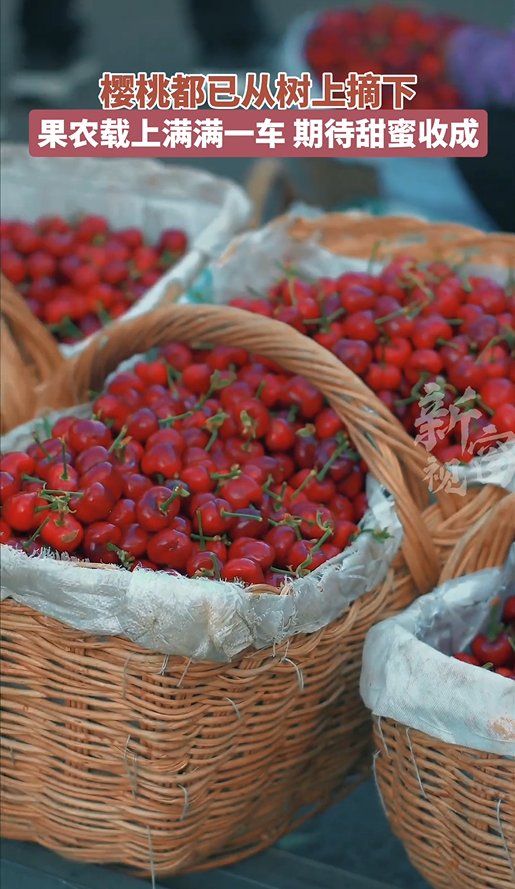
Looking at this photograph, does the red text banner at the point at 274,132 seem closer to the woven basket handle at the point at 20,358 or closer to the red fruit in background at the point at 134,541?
the woven basket handle at the point at 20,358

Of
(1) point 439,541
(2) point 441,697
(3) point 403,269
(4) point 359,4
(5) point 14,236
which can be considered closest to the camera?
(2) point 441,697

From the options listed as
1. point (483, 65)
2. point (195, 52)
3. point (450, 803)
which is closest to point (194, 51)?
point (195, 52)

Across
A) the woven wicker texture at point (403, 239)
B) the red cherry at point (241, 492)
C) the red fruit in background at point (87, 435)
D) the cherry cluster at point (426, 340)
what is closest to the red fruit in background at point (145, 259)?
the woven wicker texture at point (403, 239)

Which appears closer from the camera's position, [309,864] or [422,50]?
[309,864]

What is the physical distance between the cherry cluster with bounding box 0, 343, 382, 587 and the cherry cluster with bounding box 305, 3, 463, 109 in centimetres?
145

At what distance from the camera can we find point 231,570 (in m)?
0.89

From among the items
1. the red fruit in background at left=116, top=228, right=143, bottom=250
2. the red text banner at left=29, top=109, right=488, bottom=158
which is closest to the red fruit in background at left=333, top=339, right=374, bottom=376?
the red text banner at left=29, top=109, right=488, bottom=158

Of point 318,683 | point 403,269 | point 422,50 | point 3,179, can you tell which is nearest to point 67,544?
point 318,683

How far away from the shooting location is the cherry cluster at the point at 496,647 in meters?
0.95

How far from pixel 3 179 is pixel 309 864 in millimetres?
1314

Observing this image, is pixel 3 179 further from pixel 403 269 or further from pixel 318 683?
pixel 318 683

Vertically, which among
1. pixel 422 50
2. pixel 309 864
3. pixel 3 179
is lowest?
pixel 309 864

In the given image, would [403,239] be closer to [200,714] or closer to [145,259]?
[145,259]

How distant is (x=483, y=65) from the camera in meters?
2.22
